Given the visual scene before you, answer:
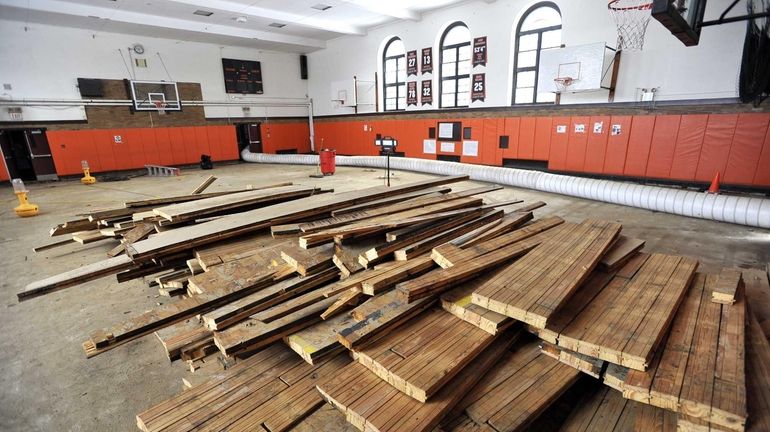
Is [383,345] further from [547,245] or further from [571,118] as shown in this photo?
[571,118]

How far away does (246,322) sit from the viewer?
1783 mm

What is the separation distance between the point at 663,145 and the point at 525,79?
11.8ft

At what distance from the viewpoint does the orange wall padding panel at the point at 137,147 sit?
1032cm

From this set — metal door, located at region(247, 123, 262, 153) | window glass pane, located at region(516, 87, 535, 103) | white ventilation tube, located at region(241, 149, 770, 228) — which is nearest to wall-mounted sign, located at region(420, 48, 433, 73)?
window glass pane, located at region(516, 87, 535, 103)

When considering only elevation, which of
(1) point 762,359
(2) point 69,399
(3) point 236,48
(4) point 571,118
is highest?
(3) point 236,48

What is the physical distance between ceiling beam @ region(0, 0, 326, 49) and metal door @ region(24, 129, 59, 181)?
341cm

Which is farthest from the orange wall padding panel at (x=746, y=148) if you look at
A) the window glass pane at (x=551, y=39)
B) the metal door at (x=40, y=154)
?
the metal door at (x=40, y=154)

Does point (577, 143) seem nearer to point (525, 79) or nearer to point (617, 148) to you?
point (617, 148)

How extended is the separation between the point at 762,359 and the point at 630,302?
0.49 metres

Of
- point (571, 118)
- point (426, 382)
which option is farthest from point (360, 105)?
point (426, 382)

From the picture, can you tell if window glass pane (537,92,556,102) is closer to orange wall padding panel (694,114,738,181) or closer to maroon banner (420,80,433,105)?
orange wall padding panel (694,114,738,181)

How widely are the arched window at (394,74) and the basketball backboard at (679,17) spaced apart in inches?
348

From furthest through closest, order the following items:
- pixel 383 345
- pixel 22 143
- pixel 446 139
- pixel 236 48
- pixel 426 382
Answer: pixel 236 48 → pixel 446 139 → pixel 22 143 → pixel 383 345 → pixel 426 382

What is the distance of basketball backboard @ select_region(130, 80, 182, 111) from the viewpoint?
11312mm
